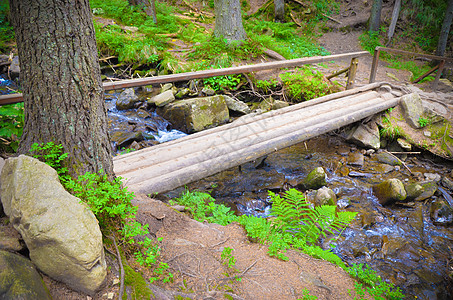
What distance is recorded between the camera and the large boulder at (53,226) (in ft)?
5.14

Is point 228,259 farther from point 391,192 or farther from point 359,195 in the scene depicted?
point 391,192

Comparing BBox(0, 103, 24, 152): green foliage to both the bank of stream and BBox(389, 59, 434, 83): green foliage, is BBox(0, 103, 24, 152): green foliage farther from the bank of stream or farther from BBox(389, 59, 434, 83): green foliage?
BBox(389, 59, 434, 83): green foliage

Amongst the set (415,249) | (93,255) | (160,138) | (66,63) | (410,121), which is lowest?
(415,249)

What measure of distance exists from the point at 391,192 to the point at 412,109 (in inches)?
125

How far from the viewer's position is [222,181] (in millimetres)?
5508

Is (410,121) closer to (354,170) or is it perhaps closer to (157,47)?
(354,170)

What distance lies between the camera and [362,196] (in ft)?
17.2

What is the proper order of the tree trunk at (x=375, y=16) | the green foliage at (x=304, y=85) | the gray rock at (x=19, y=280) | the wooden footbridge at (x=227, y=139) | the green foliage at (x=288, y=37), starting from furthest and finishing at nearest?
the tree trunk at (x=375, y=16) → the green foliage at (x=288, y=37) → the green foliage at (x=304, y=85) → the wooden footbridge at (x=227, y=139) → the gray rock at (x=19, y=280)

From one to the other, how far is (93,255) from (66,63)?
54.6 inches

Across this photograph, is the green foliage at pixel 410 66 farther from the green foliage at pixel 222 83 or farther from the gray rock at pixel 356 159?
the green foliage at pixel 222 83

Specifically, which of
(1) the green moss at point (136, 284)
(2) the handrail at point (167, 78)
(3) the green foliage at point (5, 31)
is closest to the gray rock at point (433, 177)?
(2) the handrail at point (167, 78)

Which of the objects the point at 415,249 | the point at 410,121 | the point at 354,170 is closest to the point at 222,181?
the point at 354,170

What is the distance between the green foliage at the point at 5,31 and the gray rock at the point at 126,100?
494 cm

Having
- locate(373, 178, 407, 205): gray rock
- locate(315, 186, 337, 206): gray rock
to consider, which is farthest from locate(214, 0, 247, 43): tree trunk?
locate(373, 178, 407, 205): gray rock
